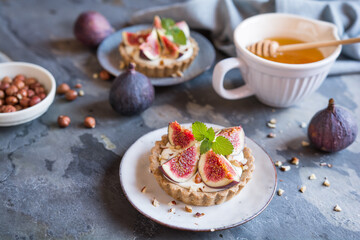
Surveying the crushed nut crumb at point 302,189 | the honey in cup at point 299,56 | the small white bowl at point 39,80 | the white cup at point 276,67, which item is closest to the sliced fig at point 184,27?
the white cup at point 276,67

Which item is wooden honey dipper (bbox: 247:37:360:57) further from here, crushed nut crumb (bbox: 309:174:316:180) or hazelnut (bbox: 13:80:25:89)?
hazelnut (bbox: 13:80:25:89)

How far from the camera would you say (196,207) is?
2.10 meters

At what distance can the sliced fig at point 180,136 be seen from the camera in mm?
2246

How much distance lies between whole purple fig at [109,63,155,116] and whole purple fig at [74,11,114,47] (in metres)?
0.86

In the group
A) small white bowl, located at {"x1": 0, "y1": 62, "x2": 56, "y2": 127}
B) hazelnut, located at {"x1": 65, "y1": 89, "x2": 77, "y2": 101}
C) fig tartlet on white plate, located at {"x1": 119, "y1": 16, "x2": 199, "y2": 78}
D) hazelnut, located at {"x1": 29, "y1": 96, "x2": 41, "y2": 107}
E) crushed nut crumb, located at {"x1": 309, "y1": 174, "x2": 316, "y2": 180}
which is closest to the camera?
crushed nut crumb, located at {"x1": 309, "y1": 174, "x2": 316, "y2": 180}

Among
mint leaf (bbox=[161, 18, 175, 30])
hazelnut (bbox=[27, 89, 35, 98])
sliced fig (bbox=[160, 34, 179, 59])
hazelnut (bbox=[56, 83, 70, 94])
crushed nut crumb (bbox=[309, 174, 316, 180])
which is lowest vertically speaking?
crushed nut crumb (bbox=[309, 174, 316, 180])

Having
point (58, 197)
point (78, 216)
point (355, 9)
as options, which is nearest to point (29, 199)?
point (58, 197)

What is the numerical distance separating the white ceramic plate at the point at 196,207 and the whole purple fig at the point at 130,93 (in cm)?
38

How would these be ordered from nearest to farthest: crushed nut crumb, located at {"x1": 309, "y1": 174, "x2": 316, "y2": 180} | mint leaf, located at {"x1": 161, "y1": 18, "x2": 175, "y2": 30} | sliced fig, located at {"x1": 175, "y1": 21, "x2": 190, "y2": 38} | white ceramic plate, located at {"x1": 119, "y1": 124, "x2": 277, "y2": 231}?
white ceramic plate, located at {"x1": 119, "y1": 124, "x2": 277, "y2": 231}, crushed nut crumb, located at {"x1": 309, "y1": 174, "x2": 316, "y2": 180}, mint leaf, located at {"x1": 161, "y1": 18, "x2": 175, "y2": 30}, sliced fig, located at {"x1": 175, "y1": 21, "x2": 190, "y2": 38}

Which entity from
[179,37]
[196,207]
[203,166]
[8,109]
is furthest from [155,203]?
[179,37]

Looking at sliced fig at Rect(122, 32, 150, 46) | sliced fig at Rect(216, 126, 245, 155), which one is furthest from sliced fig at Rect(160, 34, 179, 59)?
sliced fig at Rect(216, 126, 245, 155)

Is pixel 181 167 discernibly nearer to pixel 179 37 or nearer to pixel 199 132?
pixel 199 132

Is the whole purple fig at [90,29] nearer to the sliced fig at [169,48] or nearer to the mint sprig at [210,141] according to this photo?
the sliced fig at [169,48]

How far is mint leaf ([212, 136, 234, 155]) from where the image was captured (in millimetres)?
2109
